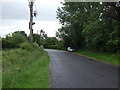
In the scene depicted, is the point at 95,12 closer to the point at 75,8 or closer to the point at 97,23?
the point at 97,23

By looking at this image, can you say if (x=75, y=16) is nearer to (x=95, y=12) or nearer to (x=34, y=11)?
(x=34, y=11)

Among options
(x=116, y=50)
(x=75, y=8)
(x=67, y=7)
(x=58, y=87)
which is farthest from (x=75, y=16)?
(x=58, y=87)

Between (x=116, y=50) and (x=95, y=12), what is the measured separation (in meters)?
6.52

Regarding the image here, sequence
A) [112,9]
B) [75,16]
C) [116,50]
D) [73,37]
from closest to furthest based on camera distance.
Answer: [112,9] < [116,50] < [75,16] < [73,37]

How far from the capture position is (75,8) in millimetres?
59812

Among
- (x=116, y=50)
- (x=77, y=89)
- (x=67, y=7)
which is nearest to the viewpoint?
(x=77, y=89)

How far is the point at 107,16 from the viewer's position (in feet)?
120

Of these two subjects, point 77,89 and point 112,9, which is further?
point 112,9

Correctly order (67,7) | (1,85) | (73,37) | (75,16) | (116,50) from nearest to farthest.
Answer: (1,85)
(116,50)
(75,16)
(67,7)
(73,37)

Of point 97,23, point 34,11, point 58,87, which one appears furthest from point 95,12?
point 58,87

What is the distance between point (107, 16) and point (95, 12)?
6.47ft

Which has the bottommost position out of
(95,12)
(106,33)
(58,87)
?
(58,87)

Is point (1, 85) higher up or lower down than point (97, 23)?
lower down

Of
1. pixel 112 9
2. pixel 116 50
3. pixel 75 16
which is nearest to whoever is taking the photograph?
pixel 112 9
